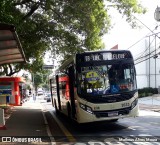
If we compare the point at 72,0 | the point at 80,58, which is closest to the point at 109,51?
the point at 80,58

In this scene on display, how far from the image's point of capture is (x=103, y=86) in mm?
13195

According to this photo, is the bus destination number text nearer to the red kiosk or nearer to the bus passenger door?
the bus passenger door

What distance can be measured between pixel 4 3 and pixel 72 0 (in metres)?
5.30

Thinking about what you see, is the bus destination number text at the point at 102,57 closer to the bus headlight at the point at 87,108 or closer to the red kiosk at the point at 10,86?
the bus headlight at the point at 87,108

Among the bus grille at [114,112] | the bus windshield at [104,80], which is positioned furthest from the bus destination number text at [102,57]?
the bus grille at [114,112]

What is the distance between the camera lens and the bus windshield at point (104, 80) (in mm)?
13172

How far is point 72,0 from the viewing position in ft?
65.1

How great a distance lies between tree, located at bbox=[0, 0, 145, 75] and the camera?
19.4m

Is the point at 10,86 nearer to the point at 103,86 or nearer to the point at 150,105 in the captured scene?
the point at 150,105

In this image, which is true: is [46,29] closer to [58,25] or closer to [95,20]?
[58,25]

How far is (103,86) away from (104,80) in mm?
228

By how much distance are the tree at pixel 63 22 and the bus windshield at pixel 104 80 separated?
18.4 feet

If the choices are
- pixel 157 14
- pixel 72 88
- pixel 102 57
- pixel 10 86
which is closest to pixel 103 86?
pixel 102 57

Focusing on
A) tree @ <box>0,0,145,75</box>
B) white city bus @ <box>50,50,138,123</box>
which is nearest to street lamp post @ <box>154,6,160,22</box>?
tree @ <box>0,0,145,75</box>
